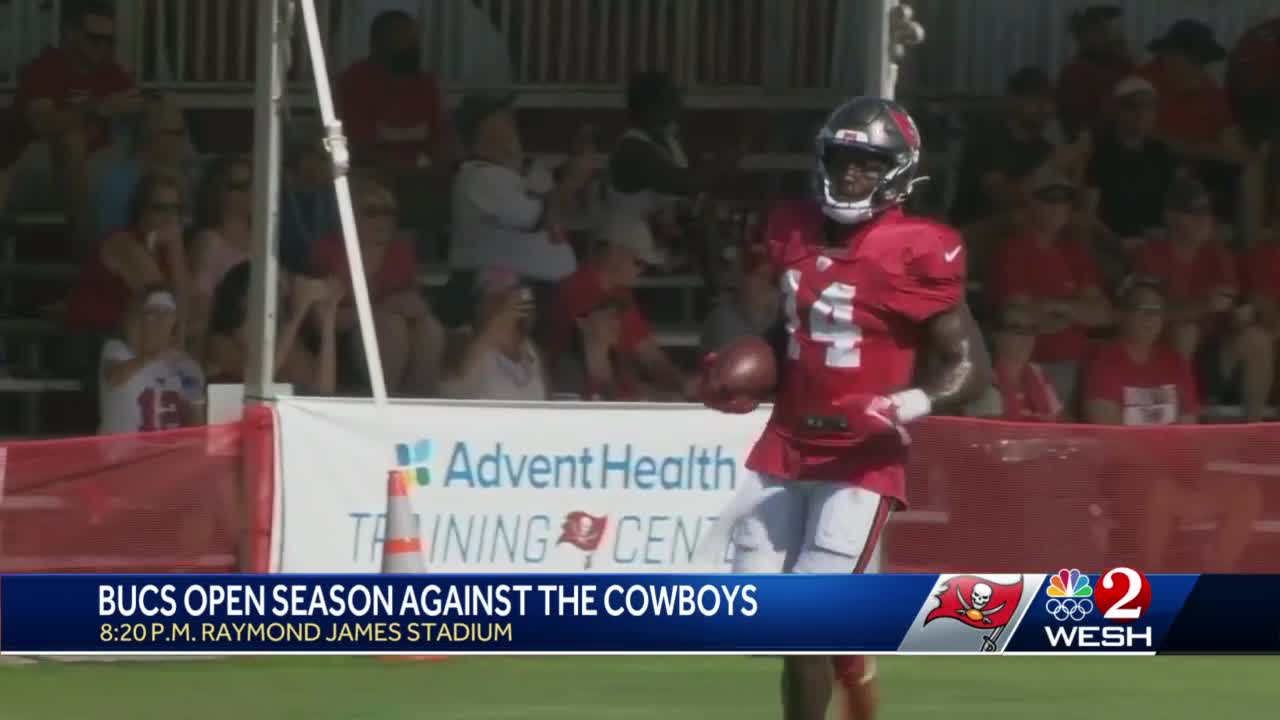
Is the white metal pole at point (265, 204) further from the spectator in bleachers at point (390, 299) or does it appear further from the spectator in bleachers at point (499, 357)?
the spectator in bleachers at point (499, 357)

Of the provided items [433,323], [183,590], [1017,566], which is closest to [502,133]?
[433,323]

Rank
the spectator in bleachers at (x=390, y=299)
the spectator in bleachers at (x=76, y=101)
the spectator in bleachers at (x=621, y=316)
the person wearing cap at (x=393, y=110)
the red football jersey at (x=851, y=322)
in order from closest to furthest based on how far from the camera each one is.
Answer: the red football jersey at (x=851, y=322), the spectator in bleachers at (x=390, y=299), the spectator in bleachers at (x=621, y=316), the spectator in bleachers at (x=76, y=101), the person wearing cap at (x=393, y=110)

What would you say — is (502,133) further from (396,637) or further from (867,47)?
(396,637)

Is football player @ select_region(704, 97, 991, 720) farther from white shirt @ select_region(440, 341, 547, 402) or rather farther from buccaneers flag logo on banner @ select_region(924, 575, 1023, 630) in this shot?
white shirt @ select_region(440, 341, 547, 402)

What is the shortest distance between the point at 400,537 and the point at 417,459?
1.87ft

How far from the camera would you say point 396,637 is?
8.34m

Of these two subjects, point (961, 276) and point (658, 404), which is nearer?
point (961, 276)

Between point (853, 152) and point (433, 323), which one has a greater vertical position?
point (853, 152)

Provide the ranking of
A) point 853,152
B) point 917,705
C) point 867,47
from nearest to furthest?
point 853,152, point 917,705, point 867,47

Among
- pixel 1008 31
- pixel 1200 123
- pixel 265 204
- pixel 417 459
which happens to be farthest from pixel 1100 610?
pixel 1008 31

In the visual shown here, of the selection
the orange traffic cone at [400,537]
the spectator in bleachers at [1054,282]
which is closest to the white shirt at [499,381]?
the orange traffic cone at [400,537]

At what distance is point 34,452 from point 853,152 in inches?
154

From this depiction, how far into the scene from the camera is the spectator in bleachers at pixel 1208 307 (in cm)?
1406

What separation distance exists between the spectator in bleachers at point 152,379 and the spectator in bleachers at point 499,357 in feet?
3.62
